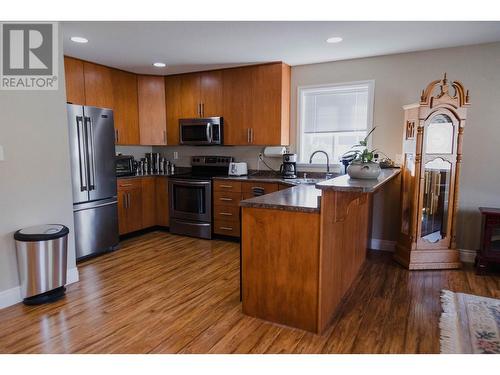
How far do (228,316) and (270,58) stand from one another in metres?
3.02

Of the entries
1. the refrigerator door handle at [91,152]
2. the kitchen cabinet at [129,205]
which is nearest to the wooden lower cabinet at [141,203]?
the kitchen cabinet at [129,205]

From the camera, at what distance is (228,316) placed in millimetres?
2512

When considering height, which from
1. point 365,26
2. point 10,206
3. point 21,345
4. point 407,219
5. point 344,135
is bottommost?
point 21,345

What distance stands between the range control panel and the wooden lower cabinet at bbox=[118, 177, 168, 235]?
1.73 ft

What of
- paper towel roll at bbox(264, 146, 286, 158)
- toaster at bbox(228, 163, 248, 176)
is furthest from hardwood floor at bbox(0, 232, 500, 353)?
paper towel roll at bbox(264, 146, 286, 158)

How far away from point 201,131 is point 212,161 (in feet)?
1.54

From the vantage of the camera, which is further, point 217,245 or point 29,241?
point 217,245

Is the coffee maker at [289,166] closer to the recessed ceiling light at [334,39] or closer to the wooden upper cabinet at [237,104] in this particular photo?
the wooden upper cabinet at [237,104]

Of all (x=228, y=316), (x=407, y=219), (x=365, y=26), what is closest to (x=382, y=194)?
(x=407, y=219)

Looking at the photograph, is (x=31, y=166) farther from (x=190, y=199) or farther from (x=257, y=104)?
(x=257, y=104)

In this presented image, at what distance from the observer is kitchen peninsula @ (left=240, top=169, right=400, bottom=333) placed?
7.18 feet

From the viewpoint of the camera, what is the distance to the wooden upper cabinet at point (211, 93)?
4.70 m

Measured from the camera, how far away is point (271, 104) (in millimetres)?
4359
